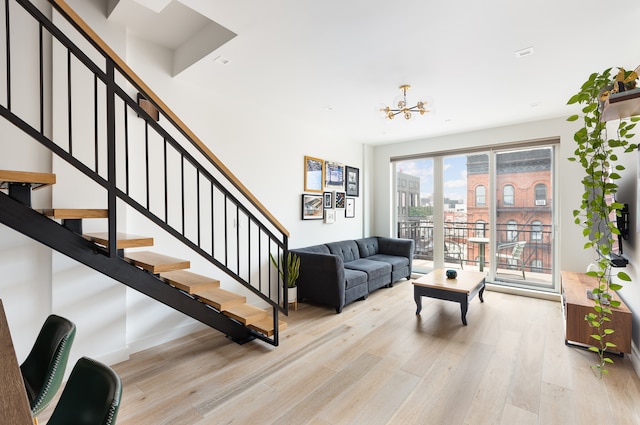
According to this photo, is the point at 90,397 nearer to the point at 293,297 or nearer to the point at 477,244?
the point at 293,297

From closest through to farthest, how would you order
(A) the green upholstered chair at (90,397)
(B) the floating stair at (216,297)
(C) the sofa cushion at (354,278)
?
(A) the green upholstered chair at (90,397) → (B) the floating stair at (216,297) → (C) the sofa cushion at (354,278)

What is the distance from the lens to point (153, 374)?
2416 millimetres

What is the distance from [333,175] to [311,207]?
0.85m

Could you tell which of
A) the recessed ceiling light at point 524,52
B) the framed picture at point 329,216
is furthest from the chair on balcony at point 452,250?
the recessed ceiling light at point 524,52

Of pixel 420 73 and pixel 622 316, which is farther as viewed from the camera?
pixel 420 73

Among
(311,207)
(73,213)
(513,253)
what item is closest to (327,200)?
(311,207)

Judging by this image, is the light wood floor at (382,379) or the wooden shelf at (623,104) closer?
the wooden shelf at (623,104)

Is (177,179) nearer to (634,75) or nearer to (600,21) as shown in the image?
(634,75)

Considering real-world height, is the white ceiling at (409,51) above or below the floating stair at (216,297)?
above

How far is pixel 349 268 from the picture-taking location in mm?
4527

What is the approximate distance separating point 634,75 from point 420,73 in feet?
5.51

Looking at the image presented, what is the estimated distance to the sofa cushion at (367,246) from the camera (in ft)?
17.9

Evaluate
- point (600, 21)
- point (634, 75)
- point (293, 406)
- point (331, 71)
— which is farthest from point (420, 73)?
point (293, 406)

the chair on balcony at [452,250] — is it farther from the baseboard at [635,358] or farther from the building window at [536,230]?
the baseboard at [635,358]
